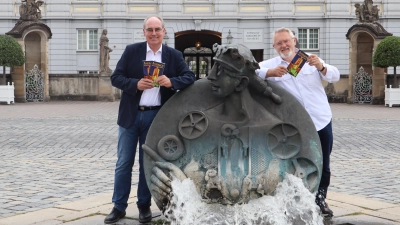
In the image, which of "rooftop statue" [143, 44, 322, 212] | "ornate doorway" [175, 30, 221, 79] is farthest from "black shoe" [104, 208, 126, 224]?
"ornate doorway" [175, 30, 221, 79]

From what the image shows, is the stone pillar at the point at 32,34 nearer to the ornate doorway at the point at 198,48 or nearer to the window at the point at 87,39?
the window at the point at 87,39

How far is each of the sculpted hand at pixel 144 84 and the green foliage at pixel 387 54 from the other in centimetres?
2604

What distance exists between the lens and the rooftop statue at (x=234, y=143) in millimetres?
4855

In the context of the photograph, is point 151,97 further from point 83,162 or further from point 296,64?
point 83,162

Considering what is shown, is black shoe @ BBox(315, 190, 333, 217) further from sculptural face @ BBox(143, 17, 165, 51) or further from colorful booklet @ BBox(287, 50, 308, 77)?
sculptural face @ BBox(143, 17, 165, 51)

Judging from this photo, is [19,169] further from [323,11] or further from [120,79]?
[323,11]

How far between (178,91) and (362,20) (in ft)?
97.4

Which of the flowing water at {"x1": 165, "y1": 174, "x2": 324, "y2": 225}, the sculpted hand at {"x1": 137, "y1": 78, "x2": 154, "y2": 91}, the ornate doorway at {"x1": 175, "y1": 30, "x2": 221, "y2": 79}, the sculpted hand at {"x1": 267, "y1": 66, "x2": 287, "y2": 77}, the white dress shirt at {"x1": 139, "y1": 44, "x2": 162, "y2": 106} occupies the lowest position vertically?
the flowing water at {"x1": 165, "y1": 174, "x2": 324, "y2": 225}

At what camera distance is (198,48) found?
47.8 meters

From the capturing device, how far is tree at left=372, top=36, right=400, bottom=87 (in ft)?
98.3

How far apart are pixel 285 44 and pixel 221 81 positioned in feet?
2.84

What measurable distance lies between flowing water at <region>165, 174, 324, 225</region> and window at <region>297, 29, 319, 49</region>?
3963 cm

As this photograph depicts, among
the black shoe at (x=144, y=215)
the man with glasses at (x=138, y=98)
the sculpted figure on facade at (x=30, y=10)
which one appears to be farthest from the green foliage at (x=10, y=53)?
the black shoe at (x=144, y=215)

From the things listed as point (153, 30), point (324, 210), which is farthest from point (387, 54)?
point (153, 30)
